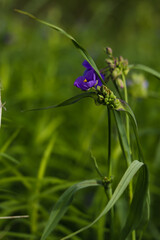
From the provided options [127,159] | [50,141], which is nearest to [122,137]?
[127,159]

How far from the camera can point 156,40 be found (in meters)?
4.82

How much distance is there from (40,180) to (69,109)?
119 cm

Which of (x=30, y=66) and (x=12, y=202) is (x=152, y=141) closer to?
(x=12, y=202)

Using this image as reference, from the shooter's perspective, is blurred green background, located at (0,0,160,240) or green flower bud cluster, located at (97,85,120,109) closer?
green flower bud cluster, located at (97,85,120,109)

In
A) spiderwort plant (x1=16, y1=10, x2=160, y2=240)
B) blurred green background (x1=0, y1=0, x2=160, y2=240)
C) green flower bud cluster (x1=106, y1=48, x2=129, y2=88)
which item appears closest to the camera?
spiderwort plant (x1=16, y1=10, x2=160, y2=240)

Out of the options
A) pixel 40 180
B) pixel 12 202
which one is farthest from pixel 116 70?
pixel 12 202

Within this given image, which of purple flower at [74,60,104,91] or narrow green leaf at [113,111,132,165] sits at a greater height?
purple flower at [74,60,104,91]

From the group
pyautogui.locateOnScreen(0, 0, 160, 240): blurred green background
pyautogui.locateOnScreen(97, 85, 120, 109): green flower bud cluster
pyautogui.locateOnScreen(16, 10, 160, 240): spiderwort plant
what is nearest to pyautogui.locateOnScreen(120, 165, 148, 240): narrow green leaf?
pyautogui.locateOnScreen(16, 10, 160, 240): spiderwort plant

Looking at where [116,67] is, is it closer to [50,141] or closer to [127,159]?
[127,159]

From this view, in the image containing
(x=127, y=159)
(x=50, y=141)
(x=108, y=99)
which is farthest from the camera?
(x=50, y=141)

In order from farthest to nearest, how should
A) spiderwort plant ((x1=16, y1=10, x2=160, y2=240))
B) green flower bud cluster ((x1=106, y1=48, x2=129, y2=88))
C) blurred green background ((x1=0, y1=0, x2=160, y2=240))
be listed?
1. blurred green background ((x1=0, y1=0, x2=160, y2=240))
2. green flower bud cluster ((x1=106, y1=48, x2=129, y2=88))
3. spiderwort plant ((x1=16, y1=10, x2=160, y2=240))

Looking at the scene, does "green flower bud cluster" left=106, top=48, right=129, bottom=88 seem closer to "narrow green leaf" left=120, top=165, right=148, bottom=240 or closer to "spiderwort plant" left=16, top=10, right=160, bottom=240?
"spiderwort plant" left=16, top=10, right=160, bottom=240

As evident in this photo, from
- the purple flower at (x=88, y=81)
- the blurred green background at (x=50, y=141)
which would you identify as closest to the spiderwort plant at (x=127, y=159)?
the purple flower at (x=88, y=81)

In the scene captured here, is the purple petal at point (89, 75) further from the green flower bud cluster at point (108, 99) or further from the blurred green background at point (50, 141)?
the blurred green background at point (50, 141)
